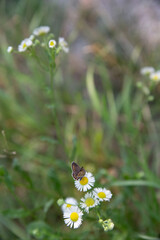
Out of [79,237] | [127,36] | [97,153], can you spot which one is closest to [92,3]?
[127,36]

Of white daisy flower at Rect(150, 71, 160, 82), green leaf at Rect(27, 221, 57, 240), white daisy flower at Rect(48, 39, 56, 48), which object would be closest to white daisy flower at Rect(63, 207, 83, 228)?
green leaf at Rect(27, 221, 57, 240)

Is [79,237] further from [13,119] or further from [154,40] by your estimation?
[154,40]

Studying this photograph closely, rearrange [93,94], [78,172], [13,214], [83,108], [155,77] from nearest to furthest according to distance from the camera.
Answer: [78,172] < [13,214] < [155,77] < [93,94] < [83,108]

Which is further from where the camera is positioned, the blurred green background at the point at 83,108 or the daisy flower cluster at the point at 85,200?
the blurred green background at the point at 83,108

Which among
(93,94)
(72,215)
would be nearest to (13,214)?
(72,215)

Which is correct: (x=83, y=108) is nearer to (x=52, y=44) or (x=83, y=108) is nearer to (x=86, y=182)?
(x=52, y=44)

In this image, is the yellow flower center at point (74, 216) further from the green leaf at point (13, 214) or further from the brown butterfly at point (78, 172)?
the green leaf at point (13, 214)

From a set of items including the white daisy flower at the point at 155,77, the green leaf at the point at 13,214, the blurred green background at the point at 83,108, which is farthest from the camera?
the blurred green background at the point at 83,108

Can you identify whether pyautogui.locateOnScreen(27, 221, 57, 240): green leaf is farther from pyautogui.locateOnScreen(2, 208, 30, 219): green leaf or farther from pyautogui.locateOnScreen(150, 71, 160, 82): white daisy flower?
pyautogui.locateOnScreen(150, 71, 160, 82): white daisy flower

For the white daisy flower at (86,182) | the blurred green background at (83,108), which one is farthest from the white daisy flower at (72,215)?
the blurred green background at (83,108)
